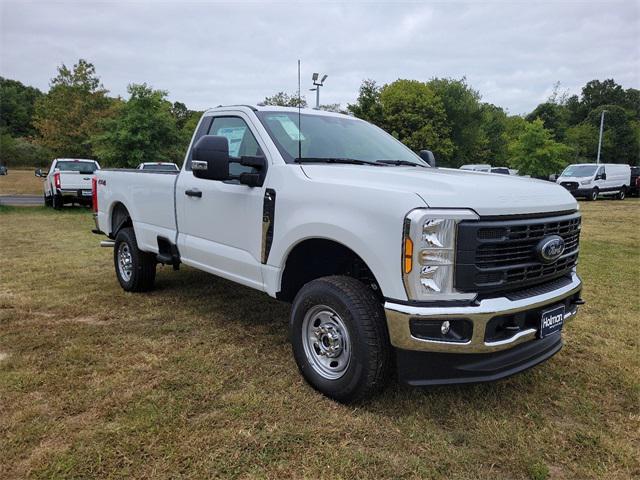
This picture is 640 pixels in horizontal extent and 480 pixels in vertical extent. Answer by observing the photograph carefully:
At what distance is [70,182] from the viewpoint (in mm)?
15336

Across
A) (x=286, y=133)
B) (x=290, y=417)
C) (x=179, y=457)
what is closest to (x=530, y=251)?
(x=290, y=417)

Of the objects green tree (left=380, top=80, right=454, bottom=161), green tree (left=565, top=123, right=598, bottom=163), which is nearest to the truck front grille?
green tree (left=380, top=80, right=454, bottom=161)

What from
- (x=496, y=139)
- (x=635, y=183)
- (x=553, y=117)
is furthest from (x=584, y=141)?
(x=635, y=183)

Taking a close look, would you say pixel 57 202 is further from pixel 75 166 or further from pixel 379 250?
pixel 379 250

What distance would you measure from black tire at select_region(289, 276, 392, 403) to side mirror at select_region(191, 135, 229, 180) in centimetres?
109

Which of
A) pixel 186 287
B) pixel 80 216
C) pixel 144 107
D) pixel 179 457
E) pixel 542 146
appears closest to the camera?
pixel 179 457

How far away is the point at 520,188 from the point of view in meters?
3.06

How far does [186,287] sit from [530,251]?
4.36 metres

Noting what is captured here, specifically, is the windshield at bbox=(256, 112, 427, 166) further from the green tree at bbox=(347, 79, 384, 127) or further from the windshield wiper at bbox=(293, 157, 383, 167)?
the green tree at bbox=(347, 79, 384, 127)

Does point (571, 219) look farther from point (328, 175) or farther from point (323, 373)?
point (323, 373)

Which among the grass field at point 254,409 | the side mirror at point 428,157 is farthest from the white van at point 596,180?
the grass field at point 254,409

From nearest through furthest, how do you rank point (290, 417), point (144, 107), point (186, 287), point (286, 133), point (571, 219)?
point (290, 417), point (571, 219), point (286, 133), point (186, 287), point (144, 107)

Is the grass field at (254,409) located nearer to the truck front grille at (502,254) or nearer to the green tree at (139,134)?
the truck front grille at (502,254)

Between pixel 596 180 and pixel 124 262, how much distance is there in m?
23.9
